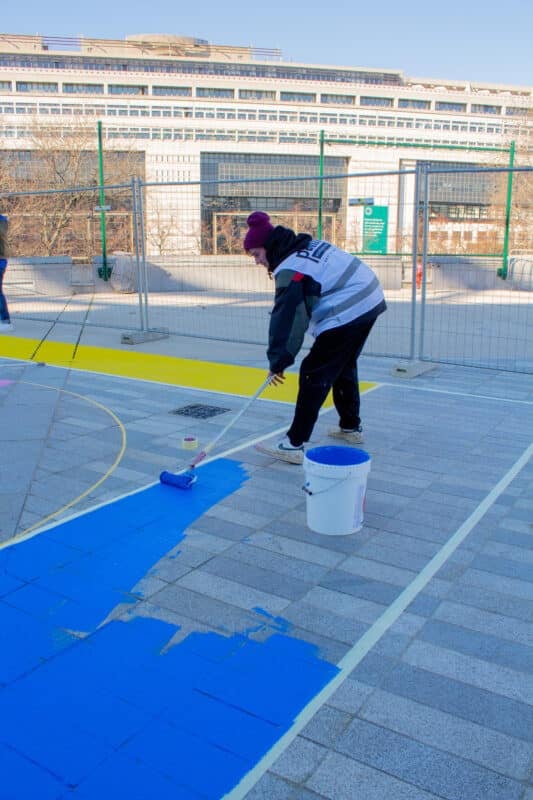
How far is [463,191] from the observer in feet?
60.8

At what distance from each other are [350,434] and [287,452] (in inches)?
27.9

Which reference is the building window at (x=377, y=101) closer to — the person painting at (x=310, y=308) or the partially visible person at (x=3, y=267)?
the partially visible person at (x=3, y=267)

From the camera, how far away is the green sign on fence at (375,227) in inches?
708

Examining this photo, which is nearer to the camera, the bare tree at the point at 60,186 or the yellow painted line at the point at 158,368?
the yellow painted line at the point at 158,368

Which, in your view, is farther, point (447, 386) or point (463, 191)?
point (463, 191)

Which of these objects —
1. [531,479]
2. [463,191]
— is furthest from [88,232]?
[531,479]

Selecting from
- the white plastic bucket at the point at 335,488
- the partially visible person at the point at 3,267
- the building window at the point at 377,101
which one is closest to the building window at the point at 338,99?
the building window at the point at 377,101

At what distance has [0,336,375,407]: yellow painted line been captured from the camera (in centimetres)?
720

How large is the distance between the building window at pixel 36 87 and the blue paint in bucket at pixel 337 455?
74.5 metres

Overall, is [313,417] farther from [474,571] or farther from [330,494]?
[474,571]

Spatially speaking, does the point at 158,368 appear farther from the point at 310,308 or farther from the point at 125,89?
the point at 125,89

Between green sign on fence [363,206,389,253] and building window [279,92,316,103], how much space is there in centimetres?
5984

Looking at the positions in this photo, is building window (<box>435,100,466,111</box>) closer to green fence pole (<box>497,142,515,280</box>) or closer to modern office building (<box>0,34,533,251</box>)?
modern office building (<box>0,34,533,251</box>)

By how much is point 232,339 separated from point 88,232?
1090cm
